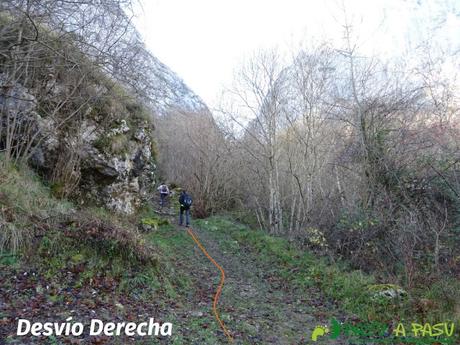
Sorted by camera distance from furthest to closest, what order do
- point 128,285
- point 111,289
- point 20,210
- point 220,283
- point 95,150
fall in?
1. point 95,150
2. point 220,283
3. point 20,210
4. point 128,285
5. point 111,289

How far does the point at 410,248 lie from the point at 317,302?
2.22 metres

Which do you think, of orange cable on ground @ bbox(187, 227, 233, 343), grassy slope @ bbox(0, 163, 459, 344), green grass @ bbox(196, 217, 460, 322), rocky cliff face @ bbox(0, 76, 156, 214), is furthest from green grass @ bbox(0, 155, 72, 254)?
green grass @ bbox(196, 217, 460, 322)

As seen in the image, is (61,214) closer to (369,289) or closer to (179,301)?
(179,301)

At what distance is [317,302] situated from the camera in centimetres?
605

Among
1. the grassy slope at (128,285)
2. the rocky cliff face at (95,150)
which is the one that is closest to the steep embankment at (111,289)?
the grassy slope at (128,285)

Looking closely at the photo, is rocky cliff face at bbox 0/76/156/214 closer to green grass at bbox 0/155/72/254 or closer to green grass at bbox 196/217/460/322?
green grass at bbox 0/155/72/254

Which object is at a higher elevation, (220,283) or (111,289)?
(111,289)

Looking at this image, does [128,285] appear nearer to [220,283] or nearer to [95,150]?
[220,283]

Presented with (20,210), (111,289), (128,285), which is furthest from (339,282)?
(20,210)

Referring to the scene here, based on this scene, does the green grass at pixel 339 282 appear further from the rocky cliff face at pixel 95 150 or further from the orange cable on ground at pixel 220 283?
the rocky cliff face at pixel 95 150

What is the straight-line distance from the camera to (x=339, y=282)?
250 inches

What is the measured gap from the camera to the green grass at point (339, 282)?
5.07m

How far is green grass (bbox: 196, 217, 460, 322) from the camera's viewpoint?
5.07m

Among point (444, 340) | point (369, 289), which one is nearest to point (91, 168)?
point (369, 289)
